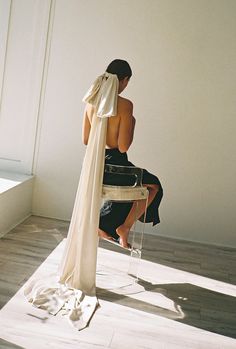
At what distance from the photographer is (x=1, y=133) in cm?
418

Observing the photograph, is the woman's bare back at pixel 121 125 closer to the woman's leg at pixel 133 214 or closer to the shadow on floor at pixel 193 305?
the woman's leg at pixel 133 214

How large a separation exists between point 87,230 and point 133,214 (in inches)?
17.3

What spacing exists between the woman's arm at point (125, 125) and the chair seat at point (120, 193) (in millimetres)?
250

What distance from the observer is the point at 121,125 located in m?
2.69

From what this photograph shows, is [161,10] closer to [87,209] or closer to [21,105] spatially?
[21,105]

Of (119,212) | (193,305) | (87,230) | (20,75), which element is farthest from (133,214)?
(20,75)

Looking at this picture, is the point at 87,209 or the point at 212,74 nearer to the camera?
the point at 87,209

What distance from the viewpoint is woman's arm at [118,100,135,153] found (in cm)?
266

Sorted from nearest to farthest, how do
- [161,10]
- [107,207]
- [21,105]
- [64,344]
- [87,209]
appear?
[64,344]
[87,209]
[107,207]
[161,10]
[21,105]

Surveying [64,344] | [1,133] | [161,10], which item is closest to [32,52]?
[1,133]

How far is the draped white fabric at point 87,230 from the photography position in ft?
8.48

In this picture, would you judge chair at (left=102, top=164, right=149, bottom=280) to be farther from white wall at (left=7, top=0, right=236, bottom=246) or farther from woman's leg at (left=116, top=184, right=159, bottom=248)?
white wall at (left=7, top=0, right=236, bottom=246)

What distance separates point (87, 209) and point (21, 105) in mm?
1825

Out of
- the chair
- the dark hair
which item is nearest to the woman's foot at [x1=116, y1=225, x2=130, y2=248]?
Answer: the chair
